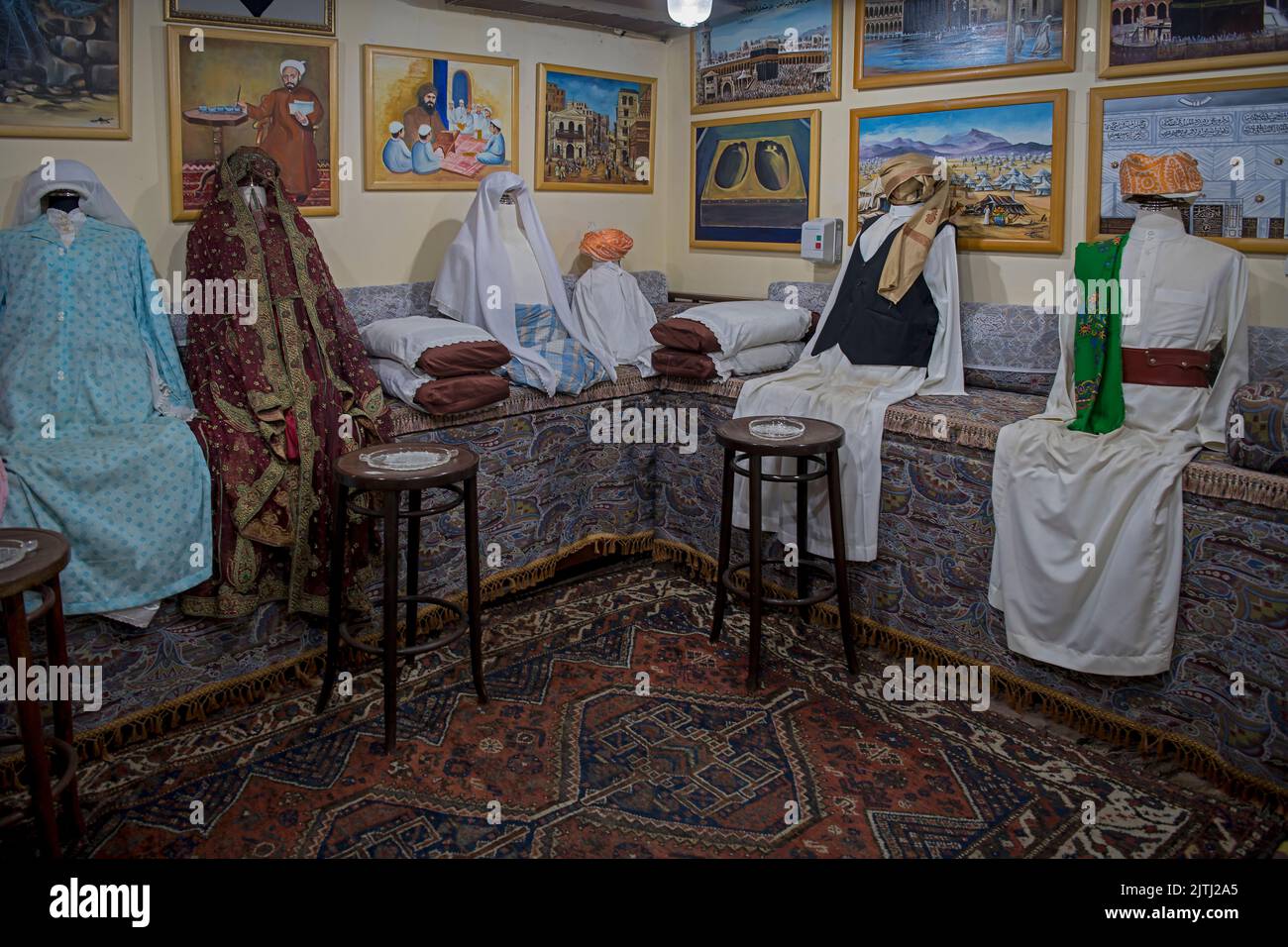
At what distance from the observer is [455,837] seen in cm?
A: 308

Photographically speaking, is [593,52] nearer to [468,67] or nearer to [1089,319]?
[468,67]

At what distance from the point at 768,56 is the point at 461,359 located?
2.56m

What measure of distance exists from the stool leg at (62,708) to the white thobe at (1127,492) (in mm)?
3131

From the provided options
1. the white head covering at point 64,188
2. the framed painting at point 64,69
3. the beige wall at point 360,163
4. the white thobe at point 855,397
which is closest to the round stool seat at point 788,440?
the white thobe at point 855,397

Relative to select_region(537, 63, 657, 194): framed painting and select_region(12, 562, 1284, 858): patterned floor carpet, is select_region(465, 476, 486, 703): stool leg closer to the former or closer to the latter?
select_region(12, 562, 1284, 858): patterned floor carpet

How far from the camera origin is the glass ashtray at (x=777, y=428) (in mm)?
4035

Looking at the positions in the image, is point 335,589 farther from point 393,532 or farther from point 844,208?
point 844,208

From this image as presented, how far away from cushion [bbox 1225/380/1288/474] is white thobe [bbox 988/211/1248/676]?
182 millimetres

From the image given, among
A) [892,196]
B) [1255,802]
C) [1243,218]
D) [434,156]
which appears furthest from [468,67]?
[1255,802]

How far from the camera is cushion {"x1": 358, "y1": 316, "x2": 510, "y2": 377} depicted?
14.3ft

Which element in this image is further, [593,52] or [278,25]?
[593,52]

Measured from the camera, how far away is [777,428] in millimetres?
4125

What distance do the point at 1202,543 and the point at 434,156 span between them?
3.85 metres

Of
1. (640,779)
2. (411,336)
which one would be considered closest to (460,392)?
(411,336)
